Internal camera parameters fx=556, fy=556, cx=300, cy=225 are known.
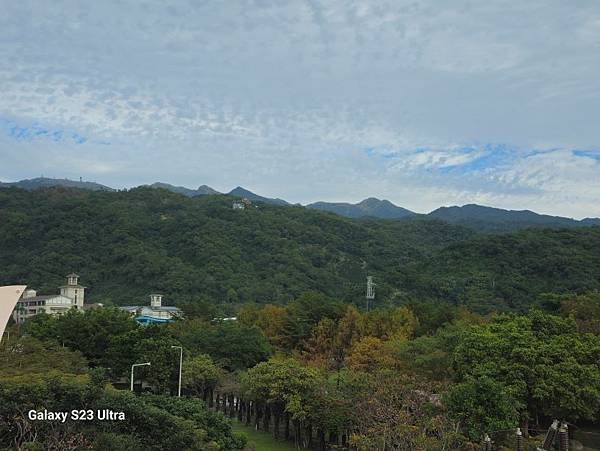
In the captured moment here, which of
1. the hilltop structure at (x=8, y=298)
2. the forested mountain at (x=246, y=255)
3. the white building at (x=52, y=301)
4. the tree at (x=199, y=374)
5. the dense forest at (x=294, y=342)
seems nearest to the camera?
the hilltop structure at (x=8, y=298)

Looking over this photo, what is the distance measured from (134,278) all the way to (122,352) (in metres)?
48.3

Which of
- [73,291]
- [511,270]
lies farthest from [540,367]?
[73,291]

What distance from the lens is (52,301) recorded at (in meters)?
63.8

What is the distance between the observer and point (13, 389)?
14875 millimetres

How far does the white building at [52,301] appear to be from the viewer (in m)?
63.2

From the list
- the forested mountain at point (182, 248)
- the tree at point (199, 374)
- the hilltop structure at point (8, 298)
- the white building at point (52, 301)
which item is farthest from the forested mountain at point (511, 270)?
the hilltop structure at point (8, 298)

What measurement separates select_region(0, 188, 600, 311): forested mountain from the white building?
5.54 m

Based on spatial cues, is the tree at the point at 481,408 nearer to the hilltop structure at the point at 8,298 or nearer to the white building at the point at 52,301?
the hilltop structure at the point at 8,298

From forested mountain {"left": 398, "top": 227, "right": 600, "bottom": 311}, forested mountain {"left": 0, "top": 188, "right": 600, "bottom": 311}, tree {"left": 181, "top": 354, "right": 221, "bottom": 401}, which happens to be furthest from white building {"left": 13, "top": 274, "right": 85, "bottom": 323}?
forested mountain {"left": 398, "top": 227, "right": 600, "bottom": 311}

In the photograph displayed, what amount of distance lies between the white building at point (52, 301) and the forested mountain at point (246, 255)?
554 centimetres

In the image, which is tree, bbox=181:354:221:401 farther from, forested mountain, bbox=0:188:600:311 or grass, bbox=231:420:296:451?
forested mountain, bbox=0:188:600:311

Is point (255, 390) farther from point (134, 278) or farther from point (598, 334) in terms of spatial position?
point (134, 278)

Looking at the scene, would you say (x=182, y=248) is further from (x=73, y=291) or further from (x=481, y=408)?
(x=481, y=408)

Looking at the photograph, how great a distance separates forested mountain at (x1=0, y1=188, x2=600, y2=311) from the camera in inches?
2512
